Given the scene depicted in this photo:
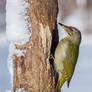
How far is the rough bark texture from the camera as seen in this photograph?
578 centimetres

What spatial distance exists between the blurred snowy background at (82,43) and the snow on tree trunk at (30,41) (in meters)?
3.63

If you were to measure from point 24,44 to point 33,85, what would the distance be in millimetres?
460

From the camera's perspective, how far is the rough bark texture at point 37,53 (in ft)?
19.0

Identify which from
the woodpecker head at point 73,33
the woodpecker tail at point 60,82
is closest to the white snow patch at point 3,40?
the woodpecker head at point 73,33

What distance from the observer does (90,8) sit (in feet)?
52.5

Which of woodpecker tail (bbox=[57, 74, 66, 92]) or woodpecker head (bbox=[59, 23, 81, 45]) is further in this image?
woodpecker head (bbox=[59, 23, 81, 45])

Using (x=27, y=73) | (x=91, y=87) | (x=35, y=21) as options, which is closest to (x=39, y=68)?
(x=27, y=73)

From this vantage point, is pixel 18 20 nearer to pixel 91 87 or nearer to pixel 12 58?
pixel 12 58

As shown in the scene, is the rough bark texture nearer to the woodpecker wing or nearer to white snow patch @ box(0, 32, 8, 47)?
the woodpecker wing

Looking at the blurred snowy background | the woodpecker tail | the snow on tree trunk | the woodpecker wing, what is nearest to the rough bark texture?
the snow on tree trunk

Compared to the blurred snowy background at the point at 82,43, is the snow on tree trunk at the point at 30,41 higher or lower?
higher

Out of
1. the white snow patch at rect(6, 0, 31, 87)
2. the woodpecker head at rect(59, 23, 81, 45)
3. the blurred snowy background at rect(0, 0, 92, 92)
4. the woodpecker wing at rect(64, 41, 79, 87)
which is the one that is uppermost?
the white snow patch at rect(6, 0, 31, 87)

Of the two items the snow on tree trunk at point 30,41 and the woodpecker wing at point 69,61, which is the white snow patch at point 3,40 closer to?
the woodpecker wing at point 69,61

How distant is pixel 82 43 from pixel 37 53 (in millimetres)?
9007
